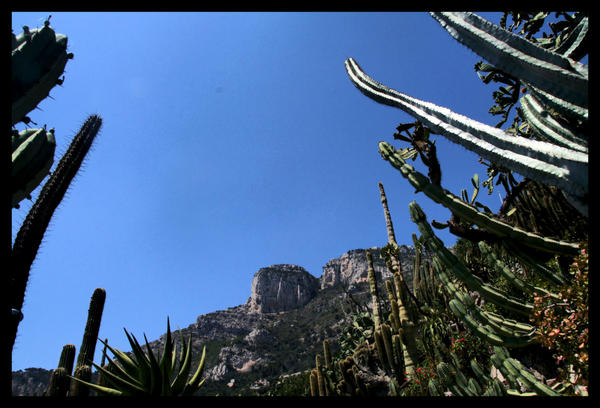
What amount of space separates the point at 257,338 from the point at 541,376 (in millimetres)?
68525

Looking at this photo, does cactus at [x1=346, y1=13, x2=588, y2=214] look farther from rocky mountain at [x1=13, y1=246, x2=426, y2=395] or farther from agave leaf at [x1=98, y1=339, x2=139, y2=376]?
rocky mountain at [x1=13, y1=246, x2=426, y2=395]

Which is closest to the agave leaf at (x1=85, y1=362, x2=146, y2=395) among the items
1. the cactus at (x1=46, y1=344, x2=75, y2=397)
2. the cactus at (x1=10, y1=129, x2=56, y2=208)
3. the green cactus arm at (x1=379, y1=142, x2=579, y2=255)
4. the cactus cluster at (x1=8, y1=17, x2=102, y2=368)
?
the cactus cluster at (x1=8, y1=17, x2=102, y2=368)

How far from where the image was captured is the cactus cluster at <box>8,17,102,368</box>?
4488mm

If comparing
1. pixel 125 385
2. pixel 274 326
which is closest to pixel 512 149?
pixel 125 385

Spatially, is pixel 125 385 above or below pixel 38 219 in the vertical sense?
below

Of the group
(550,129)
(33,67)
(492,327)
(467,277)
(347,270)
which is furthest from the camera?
(347,270)

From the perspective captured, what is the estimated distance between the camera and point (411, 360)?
26.4ft

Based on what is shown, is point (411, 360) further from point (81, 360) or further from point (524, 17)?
point (524, 17)

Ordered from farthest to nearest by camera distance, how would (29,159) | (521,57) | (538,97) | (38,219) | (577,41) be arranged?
1. (38,219)
2. (29,159)
3. (577,41)
4. (538,97)
5. (521,57)

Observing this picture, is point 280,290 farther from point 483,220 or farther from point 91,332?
point 483,220

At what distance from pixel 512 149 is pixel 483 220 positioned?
4.23ft

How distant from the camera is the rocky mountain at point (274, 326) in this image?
55000mm

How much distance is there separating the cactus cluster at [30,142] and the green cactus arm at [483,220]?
5080mm

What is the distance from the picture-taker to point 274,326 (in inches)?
2985
